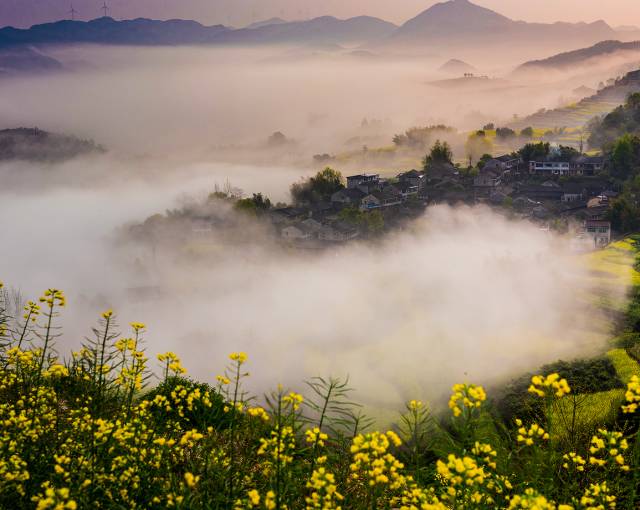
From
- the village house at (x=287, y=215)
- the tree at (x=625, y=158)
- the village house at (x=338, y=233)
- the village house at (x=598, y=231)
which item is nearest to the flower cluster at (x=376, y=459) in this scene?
the village house at (x=598, y=231)

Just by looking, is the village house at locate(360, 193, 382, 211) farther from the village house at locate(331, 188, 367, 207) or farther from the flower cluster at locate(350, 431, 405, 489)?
the flower cluster at locate(350, 431, 405, 489)

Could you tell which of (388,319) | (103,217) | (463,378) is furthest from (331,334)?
(103,217)

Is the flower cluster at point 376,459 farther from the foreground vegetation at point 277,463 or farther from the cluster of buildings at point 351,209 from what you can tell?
the cluster of buildings at point 351,209

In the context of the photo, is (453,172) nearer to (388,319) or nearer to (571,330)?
(388,319)

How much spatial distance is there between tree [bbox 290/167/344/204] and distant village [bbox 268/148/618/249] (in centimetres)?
142

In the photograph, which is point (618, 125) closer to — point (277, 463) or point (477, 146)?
point (477, 146)

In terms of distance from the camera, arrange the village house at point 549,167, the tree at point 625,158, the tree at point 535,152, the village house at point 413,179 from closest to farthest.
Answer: the tree at point 625,158, the village house at point 549,167, the tree at point 535,152, the village house at point 413,179

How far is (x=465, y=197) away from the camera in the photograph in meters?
89.8

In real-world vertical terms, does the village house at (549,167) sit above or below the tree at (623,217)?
above

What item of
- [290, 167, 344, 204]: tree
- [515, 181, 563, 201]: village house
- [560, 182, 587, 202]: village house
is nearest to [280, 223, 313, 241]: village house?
[290, 167, 344, 204]: tree

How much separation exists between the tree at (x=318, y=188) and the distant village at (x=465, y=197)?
56.0 inches

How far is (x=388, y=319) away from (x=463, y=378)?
64.1 feet

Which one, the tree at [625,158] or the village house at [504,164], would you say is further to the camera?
the village house at [504,164]

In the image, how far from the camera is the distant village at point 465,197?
7819 cm
